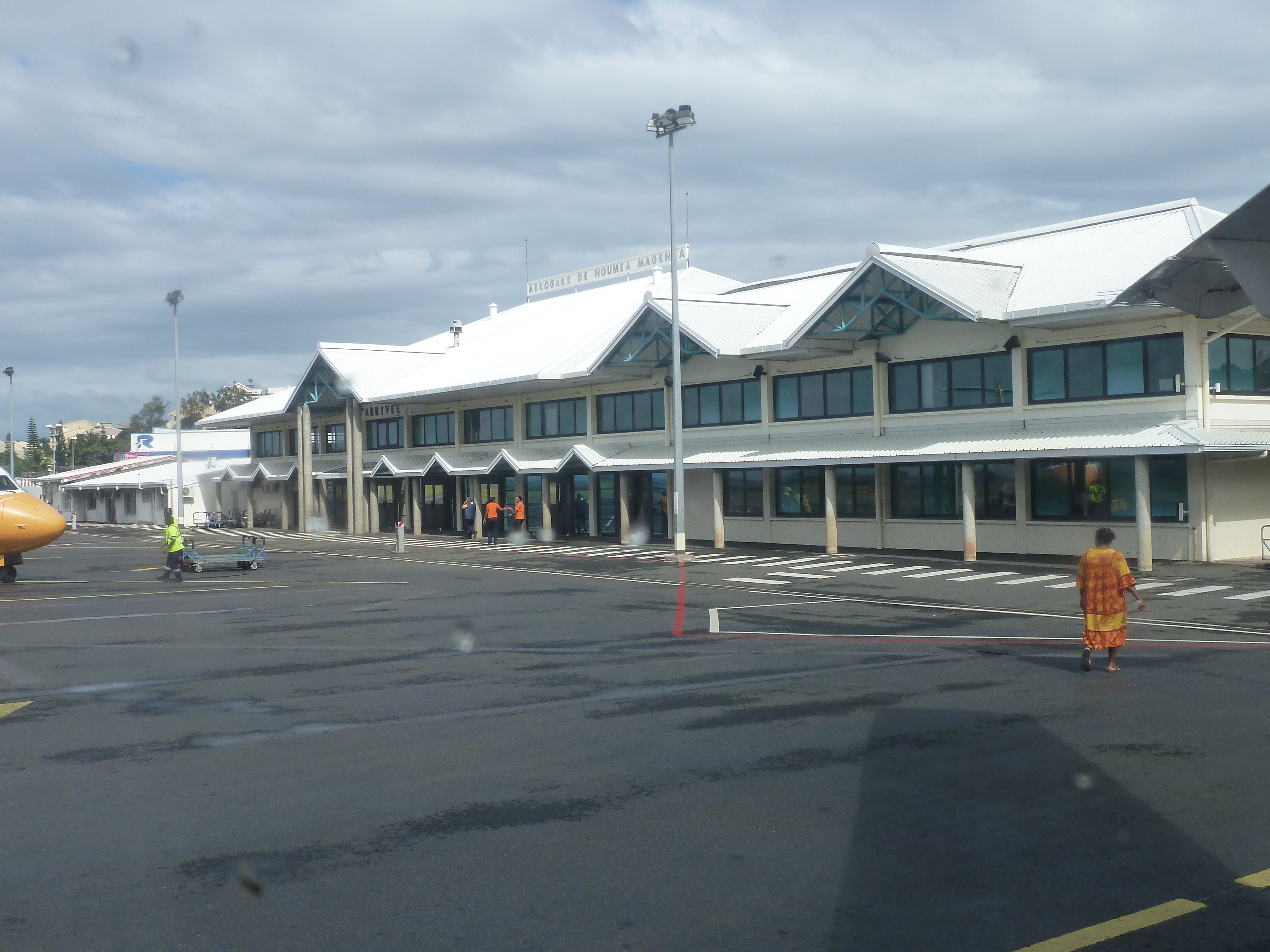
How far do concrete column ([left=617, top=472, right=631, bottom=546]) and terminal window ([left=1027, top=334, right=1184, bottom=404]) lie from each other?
14706 mm

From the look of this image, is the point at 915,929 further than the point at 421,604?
No

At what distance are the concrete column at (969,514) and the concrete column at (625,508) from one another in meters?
13.1

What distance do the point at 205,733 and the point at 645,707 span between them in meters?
4.00

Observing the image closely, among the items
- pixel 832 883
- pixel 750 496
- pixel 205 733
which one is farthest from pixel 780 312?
pixel 832 883

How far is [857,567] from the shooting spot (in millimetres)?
27906

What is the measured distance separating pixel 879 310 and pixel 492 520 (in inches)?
624

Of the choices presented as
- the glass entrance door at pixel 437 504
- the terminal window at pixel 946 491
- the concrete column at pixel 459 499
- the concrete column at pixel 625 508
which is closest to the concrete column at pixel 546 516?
the concrete column at pixel 625 508

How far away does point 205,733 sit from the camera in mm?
10078

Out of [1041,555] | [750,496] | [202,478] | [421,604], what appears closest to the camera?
[421,604]

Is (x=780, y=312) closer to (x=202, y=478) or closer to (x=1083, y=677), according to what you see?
(x=1083, y=677)

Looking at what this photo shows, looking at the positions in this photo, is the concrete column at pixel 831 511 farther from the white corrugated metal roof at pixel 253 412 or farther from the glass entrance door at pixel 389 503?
the white corrugated metal roof at pixel 253 412

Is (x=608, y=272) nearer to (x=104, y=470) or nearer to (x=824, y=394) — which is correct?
(x=824, y=394)

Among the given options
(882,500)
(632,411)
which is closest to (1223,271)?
(882,500)

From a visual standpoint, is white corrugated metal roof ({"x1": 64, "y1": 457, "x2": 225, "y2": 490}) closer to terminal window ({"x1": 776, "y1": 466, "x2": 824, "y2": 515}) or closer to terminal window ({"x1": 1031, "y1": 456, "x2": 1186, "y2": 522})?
terminal window ({"x1": 776, "y1": 466, "x2": 824, "y2": 515})
